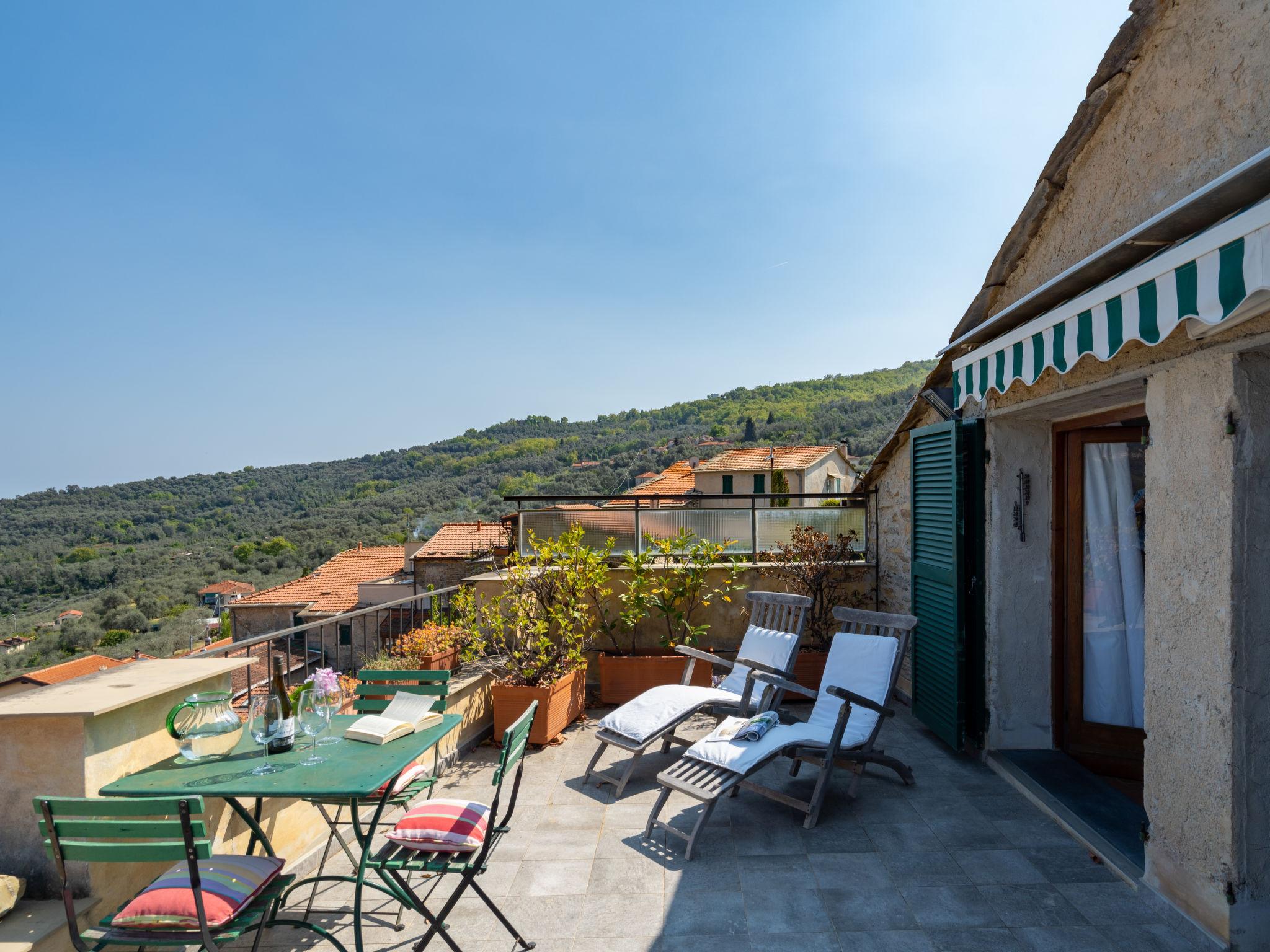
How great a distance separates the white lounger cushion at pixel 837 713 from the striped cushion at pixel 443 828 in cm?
178

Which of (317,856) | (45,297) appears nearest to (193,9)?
(317,856)

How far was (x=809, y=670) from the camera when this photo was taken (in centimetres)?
692

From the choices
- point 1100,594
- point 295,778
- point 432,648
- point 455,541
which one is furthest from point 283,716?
point 455,541

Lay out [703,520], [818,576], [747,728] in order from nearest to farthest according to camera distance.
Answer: [747,728] → [818,576] → [703,520]

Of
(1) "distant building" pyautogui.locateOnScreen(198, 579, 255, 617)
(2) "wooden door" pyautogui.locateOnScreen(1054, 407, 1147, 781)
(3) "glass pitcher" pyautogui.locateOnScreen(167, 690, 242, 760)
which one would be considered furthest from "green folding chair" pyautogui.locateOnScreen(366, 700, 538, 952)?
(1) "distant building" pyautogui.locateOnScreen(198, 579, 255, 617)

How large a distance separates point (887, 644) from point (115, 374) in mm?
33851

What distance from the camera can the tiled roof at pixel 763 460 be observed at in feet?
84.3

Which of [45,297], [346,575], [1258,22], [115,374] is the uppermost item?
[45,297]

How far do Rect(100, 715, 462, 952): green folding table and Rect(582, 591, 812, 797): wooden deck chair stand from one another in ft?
6.50

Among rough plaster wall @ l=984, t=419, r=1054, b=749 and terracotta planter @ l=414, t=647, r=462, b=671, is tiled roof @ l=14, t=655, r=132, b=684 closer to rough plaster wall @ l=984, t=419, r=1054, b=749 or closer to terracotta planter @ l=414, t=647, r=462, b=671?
terracotta planter @ l=414, t=647, r=462, b=671

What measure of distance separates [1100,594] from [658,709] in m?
3.37

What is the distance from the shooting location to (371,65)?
28.1ft

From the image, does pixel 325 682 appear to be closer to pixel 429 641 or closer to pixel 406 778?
pixel 406 778

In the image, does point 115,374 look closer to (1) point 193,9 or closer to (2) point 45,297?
(2) point 45,297
